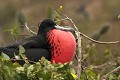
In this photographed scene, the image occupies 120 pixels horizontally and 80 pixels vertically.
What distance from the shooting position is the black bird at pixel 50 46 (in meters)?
4.30

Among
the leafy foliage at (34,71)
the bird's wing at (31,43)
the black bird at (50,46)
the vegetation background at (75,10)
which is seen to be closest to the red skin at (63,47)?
the black bird at (50,46)

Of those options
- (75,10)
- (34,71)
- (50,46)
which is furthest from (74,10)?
(34,71)

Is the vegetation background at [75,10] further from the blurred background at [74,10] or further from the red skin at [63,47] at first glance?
the red skin at [63,47]

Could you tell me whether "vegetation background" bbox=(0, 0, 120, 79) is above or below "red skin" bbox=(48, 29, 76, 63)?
above

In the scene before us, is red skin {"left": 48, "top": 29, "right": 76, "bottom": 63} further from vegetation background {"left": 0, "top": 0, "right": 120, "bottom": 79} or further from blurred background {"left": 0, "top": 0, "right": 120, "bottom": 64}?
blurred background {"left": 0, "top": 0, "right": 120, "bottom": 64}

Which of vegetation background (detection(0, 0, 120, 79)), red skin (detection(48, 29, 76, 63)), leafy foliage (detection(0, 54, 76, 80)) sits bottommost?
leafy foliage (detection(0, 54, 76, 80))

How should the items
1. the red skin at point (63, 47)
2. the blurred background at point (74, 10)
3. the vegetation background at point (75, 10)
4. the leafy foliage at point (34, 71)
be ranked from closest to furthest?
the leafy foliage at point (34, 71) → the red skin at point (63, 47) → the vegetation background at point (75, 10) → the blurred background at point (74, 10)

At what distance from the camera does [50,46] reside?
4.41 metres


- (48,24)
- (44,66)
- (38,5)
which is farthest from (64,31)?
(38,5)

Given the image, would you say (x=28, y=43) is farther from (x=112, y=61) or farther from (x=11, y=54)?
(x=112, y=61)

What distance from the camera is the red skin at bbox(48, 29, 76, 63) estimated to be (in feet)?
14.1

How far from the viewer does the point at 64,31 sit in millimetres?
4391

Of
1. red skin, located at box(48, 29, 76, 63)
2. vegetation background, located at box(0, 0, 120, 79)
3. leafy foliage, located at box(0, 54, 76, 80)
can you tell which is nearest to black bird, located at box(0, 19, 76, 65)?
red skin, located at box(48, 29, 76, 63)

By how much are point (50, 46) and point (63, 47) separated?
13 cm
